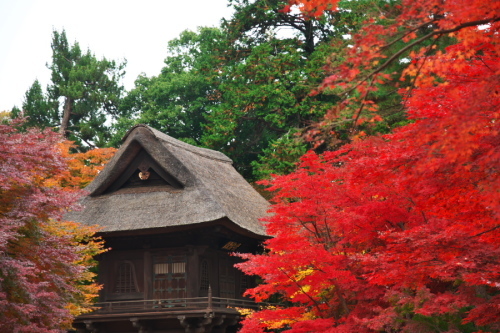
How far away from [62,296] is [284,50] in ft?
57.5

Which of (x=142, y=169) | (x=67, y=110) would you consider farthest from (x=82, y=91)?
(x=142, y=169)

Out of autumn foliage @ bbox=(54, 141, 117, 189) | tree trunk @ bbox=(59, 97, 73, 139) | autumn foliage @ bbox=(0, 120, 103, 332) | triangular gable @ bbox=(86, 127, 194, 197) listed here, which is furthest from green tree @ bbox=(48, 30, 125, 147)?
autumn foliage @ bbox=(0, 120, 103, 332)

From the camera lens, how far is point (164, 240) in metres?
18.7

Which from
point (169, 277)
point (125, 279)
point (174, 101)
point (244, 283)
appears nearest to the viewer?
point (169, 277)

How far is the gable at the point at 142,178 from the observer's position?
64.5ft

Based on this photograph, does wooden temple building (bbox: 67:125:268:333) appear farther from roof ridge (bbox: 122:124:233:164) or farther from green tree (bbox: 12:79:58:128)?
green tree (bbox: 12:79:58:128)

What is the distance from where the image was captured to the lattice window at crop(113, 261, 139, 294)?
19.0 meters

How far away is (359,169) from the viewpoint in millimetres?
9945

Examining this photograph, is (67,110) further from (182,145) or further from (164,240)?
(164,240)

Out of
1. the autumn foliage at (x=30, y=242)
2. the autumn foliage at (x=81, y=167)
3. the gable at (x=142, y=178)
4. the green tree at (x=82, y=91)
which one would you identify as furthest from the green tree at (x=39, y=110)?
the autumn foliage at (x=30, y=242)

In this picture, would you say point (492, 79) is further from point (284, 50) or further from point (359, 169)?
point (284, 50)

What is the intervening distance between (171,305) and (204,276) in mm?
1378

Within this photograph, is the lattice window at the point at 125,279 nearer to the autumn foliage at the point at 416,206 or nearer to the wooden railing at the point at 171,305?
the wooden railing at the point at 171,305

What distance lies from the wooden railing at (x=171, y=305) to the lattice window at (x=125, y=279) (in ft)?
1.42
